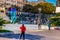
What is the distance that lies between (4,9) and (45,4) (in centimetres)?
1919

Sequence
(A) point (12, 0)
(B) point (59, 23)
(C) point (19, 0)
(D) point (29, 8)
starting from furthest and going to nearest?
(C) point (19, 0) < (A) point (12, 0) < (D) point (29, 8) < (B) point (59, 23)

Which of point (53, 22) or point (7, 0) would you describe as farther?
point (7, 0)

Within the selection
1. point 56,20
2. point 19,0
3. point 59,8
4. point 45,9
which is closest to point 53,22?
point 56,20

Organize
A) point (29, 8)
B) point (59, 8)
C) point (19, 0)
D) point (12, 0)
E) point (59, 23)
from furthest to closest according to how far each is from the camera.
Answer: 1. point (19, 0)
2. point (12, 0)
3. point (29, 8)
4. point (59, 8)
5. point (59, 23)

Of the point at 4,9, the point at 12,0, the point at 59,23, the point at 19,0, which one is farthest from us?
the point at 19,0

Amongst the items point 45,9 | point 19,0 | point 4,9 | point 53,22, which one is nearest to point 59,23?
point 53,22

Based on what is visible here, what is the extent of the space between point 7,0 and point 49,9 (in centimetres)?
1649

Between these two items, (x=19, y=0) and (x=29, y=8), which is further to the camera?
(x=19, y=0)

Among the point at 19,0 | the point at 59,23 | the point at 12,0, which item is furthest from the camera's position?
the point at 19,0

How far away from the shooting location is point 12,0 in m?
97.7

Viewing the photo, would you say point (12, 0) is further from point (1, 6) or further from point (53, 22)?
point (53, 22)

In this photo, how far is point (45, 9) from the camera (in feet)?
310

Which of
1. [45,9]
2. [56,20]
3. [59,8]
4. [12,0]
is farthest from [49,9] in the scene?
[56,20]

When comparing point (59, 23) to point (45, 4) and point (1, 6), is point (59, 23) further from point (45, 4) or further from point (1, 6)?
point (45, 4)
